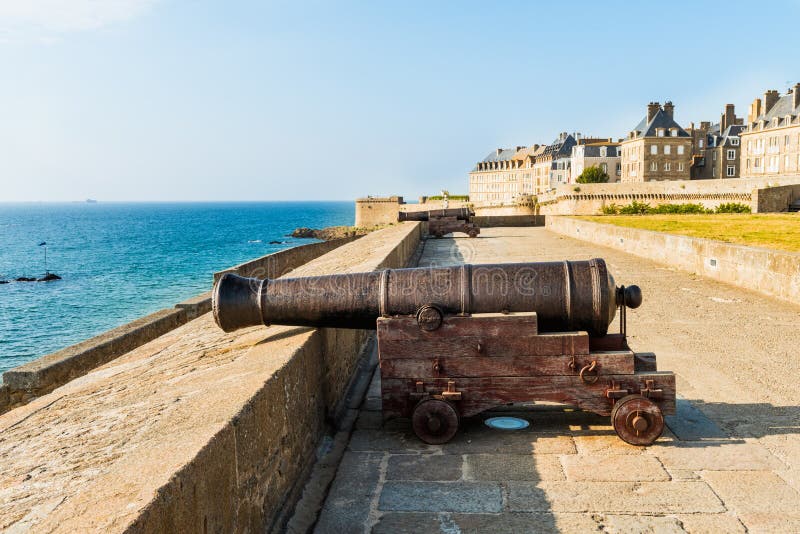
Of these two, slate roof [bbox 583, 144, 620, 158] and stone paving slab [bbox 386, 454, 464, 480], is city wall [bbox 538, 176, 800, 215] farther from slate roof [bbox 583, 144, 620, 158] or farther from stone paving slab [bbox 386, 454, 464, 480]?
stone paving slab [bbox 386, 454, 464, 480]

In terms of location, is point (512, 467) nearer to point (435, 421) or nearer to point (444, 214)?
point (435, 421)

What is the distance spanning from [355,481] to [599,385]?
1489 millimetres

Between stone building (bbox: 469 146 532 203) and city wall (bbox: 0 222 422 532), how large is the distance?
103 m

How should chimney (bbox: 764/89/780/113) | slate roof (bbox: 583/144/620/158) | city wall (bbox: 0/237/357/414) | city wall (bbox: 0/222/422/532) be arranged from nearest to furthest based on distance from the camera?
city wall (bbox: 0/222/422/532) < city wall (bbox: 0/237/357/414) < chimney (bbox: 764/89/780/113) < slate roof (bbox: 583/144/620/158)

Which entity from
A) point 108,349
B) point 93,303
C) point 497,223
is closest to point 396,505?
point 108,349

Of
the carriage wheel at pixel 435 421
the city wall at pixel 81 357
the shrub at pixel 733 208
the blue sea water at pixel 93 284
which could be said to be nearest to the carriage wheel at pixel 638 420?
the carriage wheel at pixel 435 421

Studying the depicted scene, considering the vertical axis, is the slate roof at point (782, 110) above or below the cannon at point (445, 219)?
above

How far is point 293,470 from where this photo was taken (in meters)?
3.58

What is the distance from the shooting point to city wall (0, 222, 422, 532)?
84.7 inches

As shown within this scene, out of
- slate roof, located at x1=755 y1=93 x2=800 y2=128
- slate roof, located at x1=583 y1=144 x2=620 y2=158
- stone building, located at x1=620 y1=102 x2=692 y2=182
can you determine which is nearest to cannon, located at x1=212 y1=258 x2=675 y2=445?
slate roof, located at x1=755 y1=93 x2=800 y2=128

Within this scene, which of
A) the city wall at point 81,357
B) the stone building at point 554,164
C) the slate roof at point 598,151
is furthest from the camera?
the stone building at point 554,164

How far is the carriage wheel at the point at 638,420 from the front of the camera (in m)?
4.00

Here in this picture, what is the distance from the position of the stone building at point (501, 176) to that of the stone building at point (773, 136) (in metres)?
40.1

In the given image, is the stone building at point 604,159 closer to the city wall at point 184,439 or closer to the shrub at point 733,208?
the shrub at point 733,208
